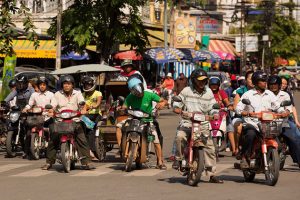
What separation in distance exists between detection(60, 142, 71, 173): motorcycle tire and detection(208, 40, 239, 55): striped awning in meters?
57.7

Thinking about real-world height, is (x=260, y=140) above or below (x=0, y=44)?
below

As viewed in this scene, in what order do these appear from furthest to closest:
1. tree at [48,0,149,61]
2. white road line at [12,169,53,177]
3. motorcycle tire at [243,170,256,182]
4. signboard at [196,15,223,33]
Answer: signboard at [196,15,223,33]
tree at [48,0,149,61]
white road line at [12,169,53,177]
motorcycle tire at [243,170,256,182]

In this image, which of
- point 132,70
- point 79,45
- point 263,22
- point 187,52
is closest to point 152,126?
point 132,70

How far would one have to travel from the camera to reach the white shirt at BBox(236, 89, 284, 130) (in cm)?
1370

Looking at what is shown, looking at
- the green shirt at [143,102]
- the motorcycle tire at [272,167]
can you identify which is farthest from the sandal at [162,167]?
the motorcycle tire at [272,167]

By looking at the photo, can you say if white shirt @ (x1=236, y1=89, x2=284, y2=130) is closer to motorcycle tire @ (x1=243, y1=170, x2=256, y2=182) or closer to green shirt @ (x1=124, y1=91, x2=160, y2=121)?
motorcycle tire @ (x1=243, y1=170, x2=256, y2=182)

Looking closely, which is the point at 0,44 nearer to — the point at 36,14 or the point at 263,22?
the point at 36,14

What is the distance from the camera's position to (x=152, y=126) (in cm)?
1630

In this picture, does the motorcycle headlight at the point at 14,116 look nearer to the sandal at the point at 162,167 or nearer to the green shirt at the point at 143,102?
the green shirt at the point at 143,102

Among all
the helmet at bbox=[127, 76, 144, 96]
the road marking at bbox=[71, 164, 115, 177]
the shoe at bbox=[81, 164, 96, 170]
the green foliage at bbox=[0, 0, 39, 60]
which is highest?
the green foliage at bbox=[0, 0, 39, 60]

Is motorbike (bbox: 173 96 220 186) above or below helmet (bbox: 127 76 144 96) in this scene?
below

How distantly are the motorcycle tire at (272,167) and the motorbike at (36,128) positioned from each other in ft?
22.9

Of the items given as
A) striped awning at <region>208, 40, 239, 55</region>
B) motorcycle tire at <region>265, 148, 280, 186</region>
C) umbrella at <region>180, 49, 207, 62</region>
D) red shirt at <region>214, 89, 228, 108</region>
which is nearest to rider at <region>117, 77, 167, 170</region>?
red shirt at <region>214, 89, 228, 108</region>

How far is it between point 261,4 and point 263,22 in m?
4.99
